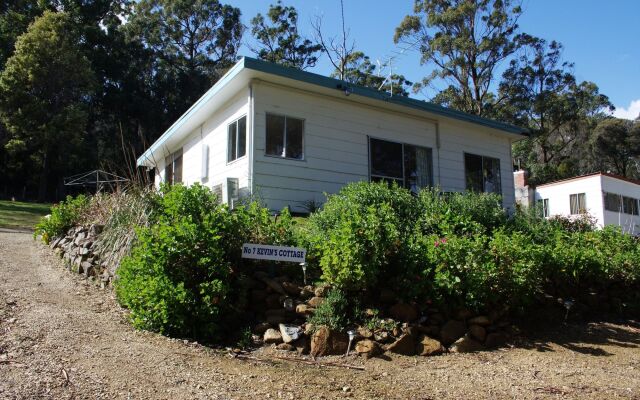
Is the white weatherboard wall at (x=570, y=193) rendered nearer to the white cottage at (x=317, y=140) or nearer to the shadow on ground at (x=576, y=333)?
the white cottage at (x=317, y=140)

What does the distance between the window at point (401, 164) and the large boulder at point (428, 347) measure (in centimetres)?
696

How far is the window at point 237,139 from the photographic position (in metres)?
10.6

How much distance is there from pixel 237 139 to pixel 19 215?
9.82m

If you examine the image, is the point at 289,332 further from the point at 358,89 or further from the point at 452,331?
the point at 358,89

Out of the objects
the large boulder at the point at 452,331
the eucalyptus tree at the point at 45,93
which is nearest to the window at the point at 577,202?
the large boulder at the point at 452,331

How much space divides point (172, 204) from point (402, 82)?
32.6 m

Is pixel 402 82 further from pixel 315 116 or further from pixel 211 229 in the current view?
pixel 211 229

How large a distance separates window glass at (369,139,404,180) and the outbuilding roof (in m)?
0.98

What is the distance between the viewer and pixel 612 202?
24203 mm

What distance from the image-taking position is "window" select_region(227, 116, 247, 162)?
1061 centimetres

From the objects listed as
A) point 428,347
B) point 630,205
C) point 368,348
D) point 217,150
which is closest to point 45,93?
point 217,150

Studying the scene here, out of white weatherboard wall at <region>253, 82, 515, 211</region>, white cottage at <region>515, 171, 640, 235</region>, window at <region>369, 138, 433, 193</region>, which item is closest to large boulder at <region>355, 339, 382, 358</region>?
white weatherboard wall at <region>253, 82, 515, 211</region>

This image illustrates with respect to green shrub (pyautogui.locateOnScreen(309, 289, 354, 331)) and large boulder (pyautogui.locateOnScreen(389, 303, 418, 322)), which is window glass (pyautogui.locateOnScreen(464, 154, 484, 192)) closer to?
large boulder (pyautogui.locateOnScreen(389, 303, 418, 322))

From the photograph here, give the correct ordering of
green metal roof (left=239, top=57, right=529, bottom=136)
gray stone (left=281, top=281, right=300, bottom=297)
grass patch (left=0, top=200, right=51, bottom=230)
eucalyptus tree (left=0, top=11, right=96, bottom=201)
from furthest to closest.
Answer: eucalyptus tree (left=0, top=11, right=96, bottom=201), grass patch (left=0, top=200, right=51, bottom=230), green metal roof (left=239, top=57, right=529, bottom=136), gray stone (left=281, top=281, right=300, bottom=297)
